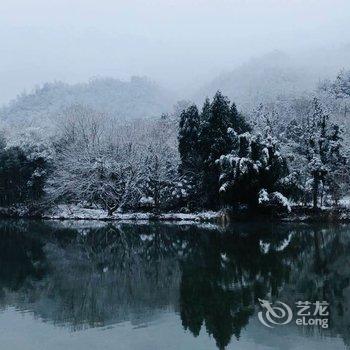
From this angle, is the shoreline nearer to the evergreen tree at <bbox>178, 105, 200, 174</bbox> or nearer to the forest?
the forest

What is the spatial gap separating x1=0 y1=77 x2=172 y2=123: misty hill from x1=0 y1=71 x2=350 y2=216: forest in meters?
61.7

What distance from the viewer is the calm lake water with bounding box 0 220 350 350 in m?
9.30

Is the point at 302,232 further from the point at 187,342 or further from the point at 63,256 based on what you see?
the point at 187,342

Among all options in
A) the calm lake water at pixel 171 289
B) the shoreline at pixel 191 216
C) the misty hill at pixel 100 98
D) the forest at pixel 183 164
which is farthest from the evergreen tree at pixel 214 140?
the misty hill at pixel 100 98

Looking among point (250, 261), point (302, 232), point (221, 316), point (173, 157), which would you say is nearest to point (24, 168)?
point (173, 157)

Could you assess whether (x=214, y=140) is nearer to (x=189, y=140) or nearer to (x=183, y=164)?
(x=189, y=140)

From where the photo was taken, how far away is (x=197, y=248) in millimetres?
20250

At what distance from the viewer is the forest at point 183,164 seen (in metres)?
31.4

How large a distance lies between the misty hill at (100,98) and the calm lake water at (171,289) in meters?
81.4

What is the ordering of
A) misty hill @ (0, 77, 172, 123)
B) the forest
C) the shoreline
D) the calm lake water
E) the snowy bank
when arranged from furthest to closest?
misty hill @ (0, 77, 172, 123) → the snowy bank → the forest → the shoreline → the calm lake water

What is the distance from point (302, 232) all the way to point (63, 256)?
39.2 feet

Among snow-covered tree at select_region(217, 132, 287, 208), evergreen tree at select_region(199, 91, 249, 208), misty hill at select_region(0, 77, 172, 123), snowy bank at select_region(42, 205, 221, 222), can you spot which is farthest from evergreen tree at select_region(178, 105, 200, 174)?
misty hill at select_region(0, 77, 172, 123)

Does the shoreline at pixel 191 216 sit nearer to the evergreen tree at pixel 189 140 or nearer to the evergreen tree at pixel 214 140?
the evergreen tree at pixel 214 140

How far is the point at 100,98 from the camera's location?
11275cm
